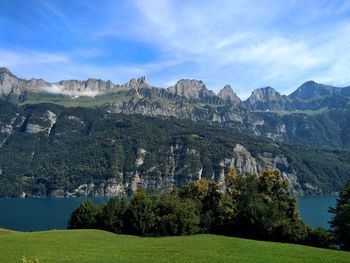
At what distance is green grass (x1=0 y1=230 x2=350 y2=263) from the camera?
45250 mm

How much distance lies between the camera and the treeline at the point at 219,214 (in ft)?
245

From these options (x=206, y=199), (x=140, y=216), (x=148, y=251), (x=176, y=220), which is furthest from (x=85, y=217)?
(x=148, y=251)

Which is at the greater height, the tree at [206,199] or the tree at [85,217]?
the tree at [206,199]

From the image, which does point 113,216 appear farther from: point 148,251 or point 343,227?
point 343,227

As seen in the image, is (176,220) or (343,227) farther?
(176,220)

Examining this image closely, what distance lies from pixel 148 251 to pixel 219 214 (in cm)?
3369

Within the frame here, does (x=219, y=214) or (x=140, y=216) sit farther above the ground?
(x=219, y=214)

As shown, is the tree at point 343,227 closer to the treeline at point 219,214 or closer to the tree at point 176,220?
the treeline at point 219,214

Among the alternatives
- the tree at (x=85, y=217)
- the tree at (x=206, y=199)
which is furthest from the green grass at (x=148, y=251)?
the tree at (x=85, y=217)

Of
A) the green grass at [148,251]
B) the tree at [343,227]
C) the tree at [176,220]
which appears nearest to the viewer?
the green grass at [148,251]

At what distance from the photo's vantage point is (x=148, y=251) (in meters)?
50.9

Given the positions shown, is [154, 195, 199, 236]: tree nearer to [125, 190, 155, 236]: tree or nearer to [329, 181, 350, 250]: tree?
[125, 190, 155, 236]: tree

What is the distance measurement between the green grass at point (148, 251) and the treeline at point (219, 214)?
14597mm

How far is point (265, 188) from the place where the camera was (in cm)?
8431
